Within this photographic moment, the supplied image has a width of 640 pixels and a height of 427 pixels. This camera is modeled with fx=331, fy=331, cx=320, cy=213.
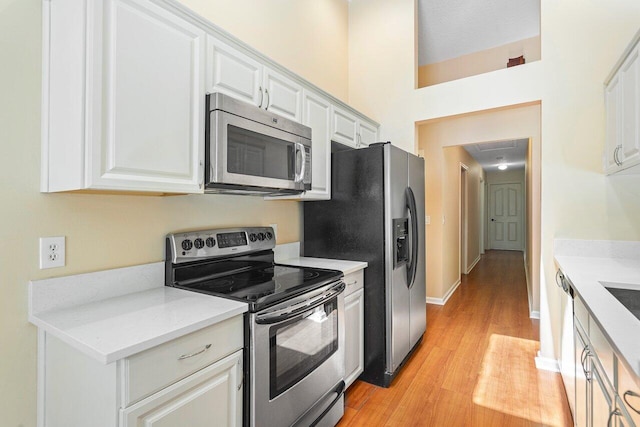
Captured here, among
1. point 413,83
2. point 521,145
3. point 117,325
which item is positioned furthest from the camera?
point 521,145

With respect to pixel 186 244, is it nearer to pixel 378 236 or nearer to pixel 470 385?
pixel 378 236

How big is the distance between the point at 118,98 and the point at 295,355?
136cm

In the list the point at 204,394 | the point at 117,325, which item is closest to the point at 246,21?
the point at 117,325

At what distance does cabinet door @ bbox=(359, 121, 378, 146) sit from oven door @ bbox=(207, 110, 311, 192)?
3.65ft

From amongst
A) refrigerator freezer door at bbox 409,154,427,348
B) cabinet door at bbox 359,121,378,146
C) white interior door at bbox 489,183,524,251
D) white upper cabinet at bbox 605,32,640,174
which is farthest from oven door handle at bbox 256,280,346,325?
white interior door at bbox 489,183,524,251

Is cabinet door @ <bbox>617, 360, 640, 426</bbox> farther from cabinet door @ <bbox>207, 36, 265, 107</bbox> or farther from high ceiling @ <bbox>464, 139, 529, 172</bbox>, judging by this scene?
high ceiling @ <bbox>464, 139, 529, 172</bbox>

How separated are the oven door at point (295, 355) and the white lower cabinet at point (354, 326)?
0.52 ft

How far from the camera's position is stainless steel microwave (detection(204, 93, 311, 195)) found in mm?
1549

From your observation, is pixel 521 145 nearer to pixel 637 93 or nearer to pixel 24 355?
pixel 637 93

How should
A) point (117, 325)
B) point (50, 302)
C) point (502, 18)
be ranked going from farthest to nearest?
point (502, 18) < point (50, 302) < point (117, 325)

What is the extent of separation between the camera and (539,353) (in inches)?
105

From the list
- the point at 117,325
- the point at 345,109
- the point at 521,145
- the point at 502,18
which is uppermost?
the point at 502,18

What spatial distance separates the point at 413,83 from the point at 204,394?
10.4 ft

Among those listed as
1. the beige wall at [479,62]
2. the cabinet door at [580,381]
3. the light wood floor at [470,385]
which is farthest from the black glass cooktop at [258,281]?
the beige wall at [479,62]
